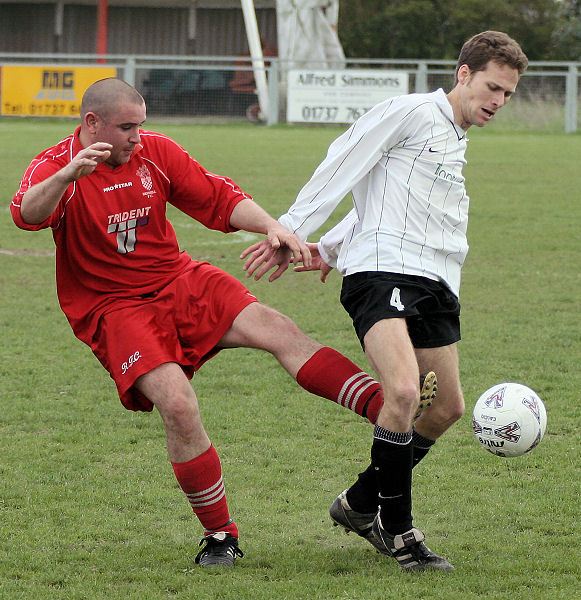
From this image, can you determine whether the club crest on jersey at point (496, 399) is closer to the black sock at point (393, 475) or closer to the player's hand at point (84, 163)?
the black sock at point (393, 475)

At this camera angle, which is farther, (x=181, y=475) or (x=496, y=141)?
(x=496, y=141)

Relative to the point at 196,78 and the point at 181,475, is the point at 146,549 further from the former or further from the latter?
the point at 196,78

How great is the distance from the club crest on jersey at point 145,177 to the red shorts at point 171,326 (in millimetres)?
399

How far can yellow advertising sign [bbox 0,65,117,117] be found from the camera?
88.7ft

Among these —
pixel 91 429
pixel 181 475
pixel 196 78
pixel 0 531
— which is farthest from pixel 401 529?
pixel 196 78

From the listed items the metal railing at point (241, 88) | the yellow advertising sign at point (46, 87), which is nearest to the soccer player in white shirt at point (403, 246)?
the metal railing at point (241, 88)

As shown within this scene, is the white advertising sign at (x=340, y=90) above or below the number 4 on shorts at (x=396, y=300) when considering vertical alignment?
above

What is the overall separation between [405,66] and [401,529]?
3750cm

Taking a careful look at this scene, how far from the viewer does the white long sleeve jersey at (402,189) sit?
13.7 feet

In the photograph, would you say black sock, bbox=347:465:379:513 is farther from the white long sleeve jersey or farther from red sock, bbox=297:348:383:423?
the white long sleeve jersey

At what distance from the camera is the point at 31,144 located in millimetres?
20625

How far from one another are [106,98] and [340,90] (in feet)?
74.2

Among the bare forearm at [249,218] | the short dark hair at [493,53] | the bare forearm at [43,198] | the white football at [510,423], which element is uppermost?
the short dark hair at [493,53]

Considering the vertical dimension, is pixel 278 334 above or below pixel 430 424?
above
